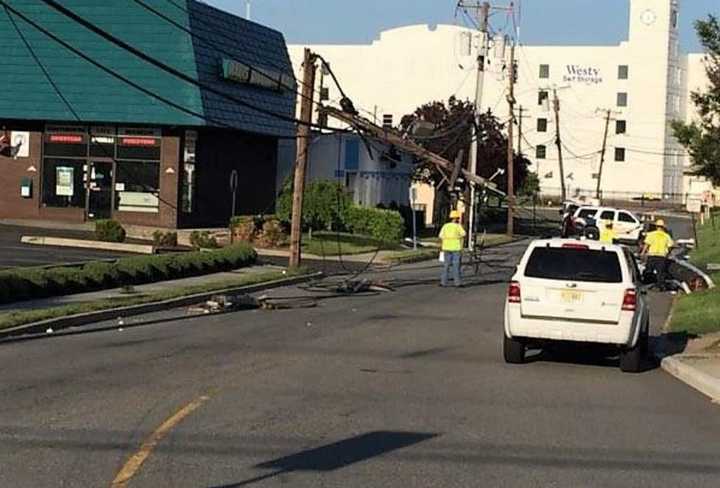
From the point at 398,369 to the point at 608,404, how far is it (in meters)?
3.00

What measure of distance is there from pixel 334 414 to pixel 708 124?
9.48 m

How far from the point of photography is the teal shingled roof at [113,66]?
4231 cm

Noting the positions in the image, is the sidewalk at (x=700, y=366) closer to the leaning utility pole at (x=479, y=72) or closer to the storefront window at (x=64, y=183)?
the storefront window at (x=64, y=183)

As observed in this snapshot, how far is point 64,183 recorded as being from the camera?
→ 4562 cm

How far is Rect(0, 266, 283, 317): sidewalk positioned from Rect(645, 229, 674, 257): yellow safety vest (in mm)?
10054

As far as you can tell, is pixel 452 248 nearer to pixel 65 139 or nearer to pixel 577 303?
pixel 577 303

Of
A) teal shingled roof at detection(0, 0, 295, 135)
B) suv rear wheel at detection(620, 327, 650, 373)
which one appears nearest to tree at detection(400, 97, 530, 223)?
teal shingled roof at detection(0, 0, 295, 135)

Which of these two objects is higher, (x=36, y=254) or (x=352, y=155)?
(x=352, y=155)

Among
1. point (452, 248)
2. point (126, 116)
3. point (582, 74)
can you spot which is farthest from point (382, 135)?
point (582, 74)

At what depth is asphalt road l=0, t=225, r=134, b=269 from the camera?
2861 cm

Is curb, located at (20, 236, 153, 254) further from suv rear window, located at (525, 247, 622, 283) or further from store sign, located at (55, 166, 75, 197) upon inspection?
suv rear window, located at (525, 247, 622, 283)

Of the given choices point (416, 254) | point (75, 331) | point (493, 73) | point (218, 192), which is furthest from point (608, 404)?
point (493, 73)

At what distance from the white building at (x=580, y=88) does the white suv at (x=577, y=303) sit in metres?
109

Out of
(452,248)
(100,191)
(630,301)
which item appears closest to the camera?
(630,301)
